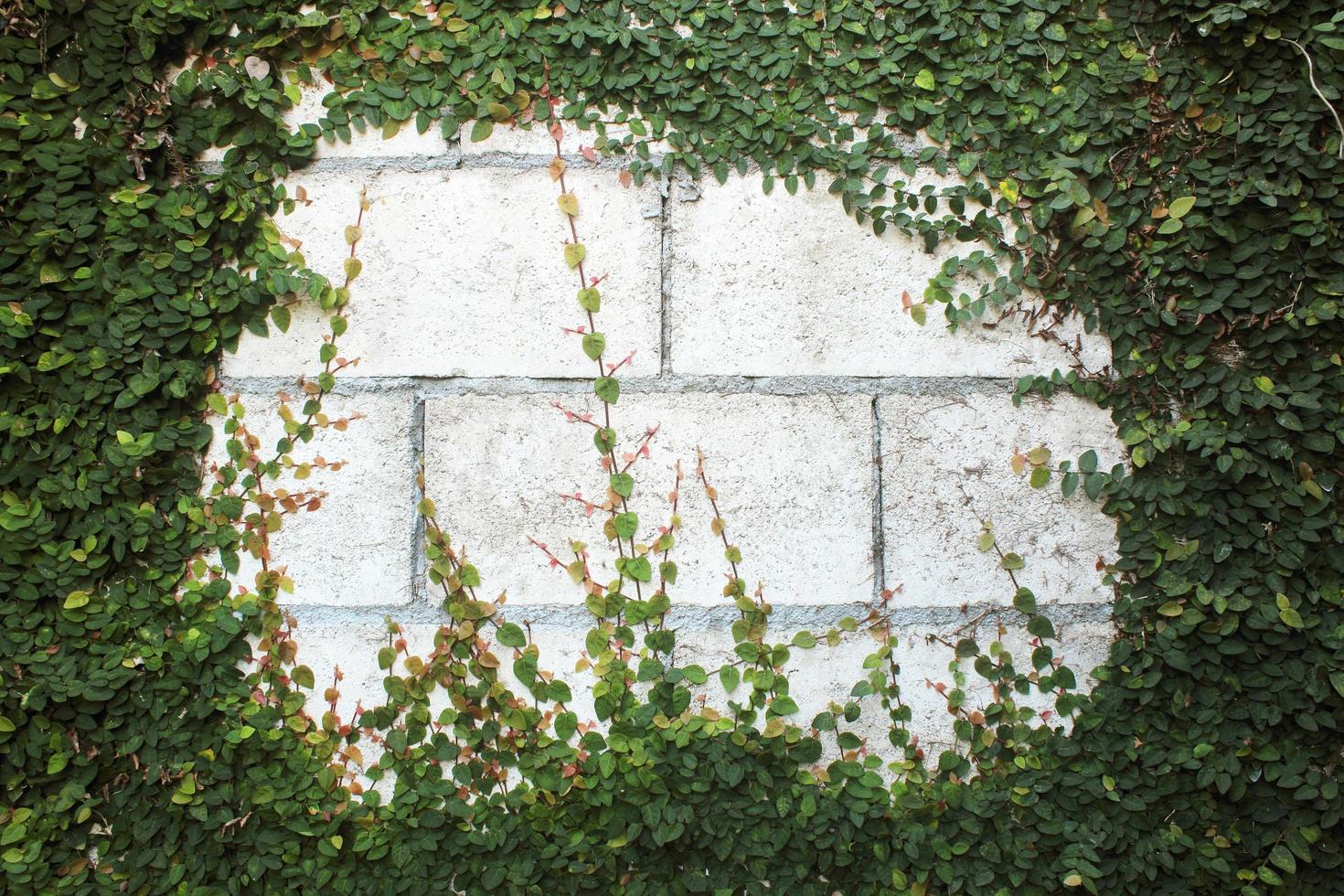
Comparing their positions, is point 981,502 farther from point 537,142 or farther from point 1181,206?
point 537,142

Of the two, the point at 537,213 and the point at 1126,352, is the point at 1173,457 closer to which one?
the point at 1126,352

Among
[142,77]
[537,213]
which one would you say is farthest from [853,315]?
[142,77]

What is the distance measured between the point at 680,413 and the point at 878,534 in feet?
1.56

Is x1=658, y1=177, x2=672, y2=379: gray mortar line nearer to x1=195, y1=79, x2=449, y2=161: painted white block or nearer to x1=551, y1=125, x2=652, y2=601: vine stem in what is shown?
x1=551, y1=125, x2=652, y2=601: vine stem

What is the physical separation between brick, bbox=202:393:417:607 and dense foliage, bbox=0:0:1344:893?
0.07 meters

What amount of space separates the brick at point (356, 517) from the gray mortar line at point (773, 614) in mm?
32

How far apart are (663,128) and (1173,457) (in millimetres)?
1233

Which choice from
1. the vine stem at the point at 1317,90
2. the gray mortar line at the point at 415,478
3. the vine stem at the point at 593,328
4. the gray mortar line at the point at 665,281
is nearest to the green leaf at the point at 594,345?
the vine stem at the point at 593,328

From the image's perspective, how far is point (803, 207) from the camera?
5.86ft

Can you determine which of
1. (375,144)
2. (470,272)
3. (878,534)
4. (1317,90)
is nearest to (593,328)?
(470,272)

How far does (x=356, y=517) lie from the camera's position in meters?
1.78

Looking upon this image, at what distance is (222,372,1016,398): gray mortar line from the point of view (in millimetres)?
1771

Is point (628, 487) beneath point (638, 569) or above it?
above

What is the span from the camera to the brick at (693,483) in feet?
5.78
